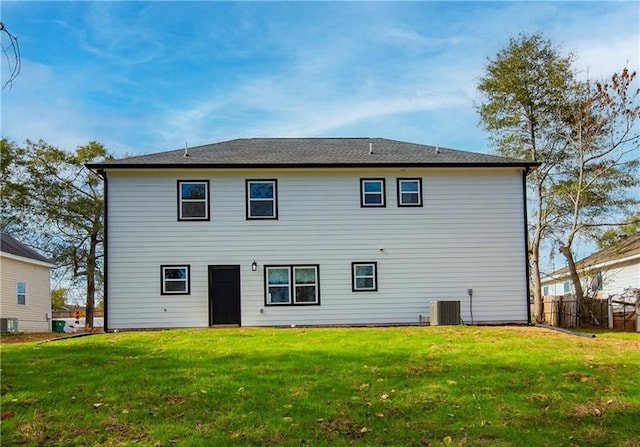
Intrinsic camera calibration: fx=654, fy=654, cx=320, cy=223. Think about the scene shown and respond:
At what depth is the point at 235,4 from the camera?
12969 mm

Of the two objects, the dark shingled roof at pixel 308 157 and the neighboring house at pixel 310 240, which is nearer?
the neighboring house at pixel 310 240

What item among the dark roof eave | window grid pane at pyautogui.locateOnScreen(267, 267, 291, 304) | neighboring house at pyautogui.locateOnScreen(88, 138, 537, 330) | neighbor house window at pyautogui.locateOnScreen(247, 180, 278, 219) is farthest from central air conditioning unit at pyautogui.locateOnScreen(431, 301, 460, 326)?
neighbor house window at pyautogui.locateOnScreen(247, 180, 278, 219)

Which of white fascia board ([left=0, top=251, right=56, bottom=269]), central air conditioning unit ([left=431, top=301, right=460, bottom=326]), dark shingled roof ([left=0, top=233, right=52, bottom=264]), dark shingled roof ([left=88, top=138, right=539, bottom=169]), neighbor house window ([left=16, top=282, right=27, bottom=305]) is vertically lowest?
central air conditioning unit ([left=431, top=301, right=460, bottom=326])

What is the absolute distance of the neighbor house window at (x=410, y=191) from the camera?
1928cm

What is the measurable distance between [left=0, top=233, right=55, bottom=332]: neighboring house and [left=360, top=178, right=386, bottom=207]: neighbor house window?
572 inches

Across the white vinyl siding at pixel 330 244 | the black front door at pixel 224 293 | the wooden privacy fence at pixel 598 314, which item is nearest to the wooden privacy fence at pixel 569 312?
the wooden privacy fence at pixel 598 314

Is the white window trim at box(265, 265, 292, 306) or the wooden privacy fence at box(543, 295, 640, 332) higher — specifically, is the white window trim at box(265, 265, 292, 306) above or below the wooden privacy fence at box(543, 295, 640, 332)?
above

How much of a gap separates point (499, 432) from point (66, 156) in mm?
26691

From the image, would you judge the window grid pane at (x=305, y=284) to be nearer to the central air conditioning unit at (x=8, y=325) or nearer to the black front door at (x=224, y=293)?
the black front door at (x=224, y=293)

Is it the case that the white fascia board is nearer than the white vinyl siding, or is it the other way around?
the white vinyl siding

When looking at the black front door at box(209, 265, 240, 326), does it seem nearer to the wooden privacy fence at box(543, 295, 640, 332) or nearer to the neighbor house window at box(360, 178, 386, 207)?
the neighbor house window at box(360, 178, 386, 207)

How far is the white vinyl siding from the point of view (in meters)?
18.5

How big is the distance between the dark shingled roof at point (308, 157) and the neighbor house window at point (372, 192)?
1.92 ft

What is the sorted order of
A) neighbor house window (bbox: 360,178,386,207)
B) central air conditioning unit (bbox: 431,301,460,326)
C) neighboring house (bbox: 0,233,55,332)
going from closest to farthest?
central air conditioning unit (bbox: 431,301,460,326) < neighbor house window (bbox: 360,178,386,207) < neighboring house (bbox: 0,233,55,332)
